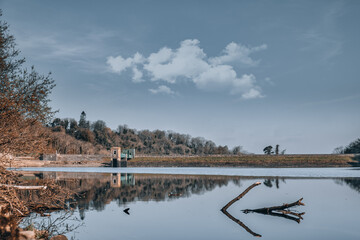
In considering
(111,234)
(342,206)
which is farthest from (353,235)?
(111,234)

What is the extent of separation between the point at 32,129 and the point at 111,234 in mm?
7766

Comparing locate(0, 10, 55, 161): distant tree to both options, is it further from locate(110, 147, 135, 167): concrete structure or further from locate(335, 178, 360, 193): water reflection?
locate(110, 147, 135, 167): concrete structure

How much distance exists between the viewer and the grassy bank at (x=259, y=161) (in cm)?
10988

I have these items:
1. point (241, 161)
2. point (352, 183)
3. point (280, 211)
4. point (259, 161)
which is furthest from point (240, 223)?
point (241, 161)

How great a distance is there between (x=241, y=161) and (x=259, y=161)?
5.99m

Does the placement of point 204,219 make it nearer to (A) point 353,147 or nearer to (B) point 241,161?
(B) point 241,161

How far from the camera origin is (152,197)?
34.2 meters

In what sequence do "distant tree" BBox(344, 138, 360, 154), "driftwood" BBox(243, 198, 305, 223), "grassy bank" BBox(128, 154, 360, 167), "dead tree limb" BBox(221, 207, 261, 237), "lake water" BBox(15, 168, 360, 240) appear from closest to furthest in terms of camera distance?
"dead tree limb" BBox(221, 207, 261, 237) → "lake water" BBox(15, 168, 360, 240) → "driftwood" BBox(243, 198, 305, 223) → "grassy bank" BBox(128, 154, 360, 167) → "distant tree" BBox(344, 138, 360, 154)

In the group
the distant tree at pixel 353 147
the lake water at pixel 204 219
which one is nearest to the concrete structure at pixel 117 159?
the distant tree at pixel 353 147

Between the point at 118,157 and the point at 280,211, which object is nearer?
the point at 280,211

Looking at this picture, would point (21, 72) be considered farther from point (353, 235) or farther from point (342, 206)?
point (342, 206)

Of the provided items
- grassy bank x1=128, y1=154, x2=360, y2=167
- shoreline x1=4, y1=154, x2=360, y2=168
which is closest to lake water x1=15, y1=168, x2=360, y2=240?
shoreline x1=4, y1=154, x2=360, y2=168

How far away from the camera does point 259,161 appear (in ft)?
377

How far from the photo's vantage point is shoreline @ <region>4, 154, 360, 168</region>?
361ft
